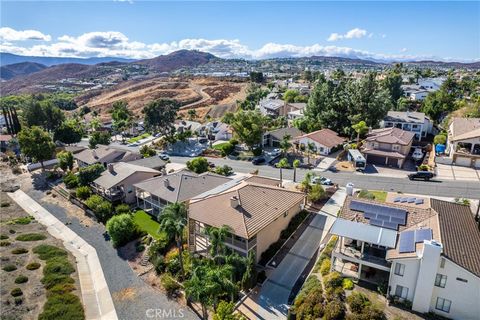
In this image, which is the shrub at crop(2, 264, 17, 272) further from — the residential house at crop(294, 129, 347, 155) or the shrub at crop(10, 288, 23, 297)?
the residential house at crop(294, 129, 347, 155)

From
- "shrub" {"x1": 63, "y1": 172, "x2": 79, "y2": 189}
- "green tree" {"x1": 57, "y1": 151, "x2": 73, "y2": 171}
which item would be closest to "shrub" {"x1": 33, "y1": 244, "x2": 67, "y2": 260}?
"shrub" {"x1": 63, "y1": 172, "x2": 79, "y2": 189}

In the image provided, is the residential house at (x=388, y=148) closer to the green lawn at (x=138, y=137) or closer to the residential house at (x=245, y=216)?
the residential house at (x=245, y=216)

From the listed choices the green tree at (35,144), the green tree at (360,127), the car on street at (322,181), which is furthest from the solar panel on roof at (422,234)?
the green tree at (35,144)

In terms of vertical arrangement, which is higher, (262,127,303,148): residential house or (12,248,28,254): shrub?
(262,127,303,148): residential house

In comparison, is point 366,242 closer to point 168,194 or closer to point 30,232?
point 168,194

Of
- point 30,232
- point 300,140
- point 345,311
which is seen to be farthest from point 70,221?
point 300,140
